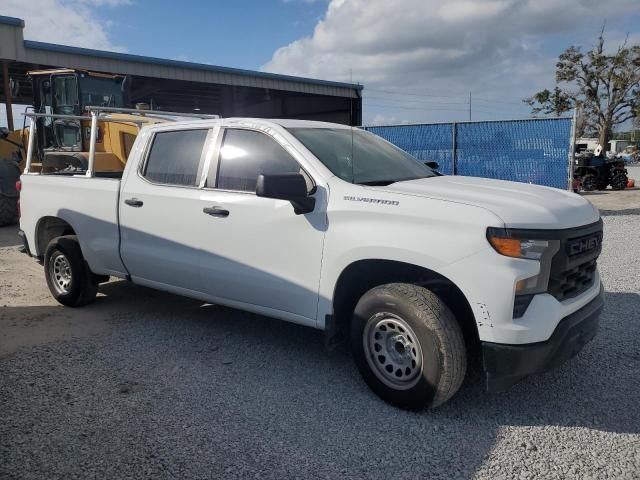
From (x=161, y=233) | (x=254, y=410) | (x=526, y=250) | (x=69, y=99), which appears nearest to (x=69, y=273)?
(x=161, y=233)

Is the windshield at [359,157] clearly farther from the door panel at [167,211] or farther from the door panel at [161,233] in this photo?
the door panel at [161,233]

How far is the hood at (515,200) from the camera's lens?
3.12 metres

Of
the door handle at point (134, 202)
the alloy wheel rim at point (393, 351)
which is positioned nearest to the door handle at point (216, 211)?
the door handle at point (134, 202)

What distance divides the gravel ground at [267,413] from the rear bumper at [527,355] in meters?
0.39

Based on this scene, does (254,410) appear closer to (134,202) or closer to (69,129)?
(134,202)

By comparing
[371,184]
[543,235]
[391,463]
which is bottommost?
[391,463]

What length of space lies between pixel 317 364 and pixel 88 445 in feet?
5.77

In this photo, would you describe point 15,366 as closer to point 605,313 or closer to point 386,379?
point 386,379

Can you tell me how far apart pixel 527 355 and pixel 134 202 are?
3496 millimetres

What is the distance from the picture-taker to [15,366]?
4262 mm

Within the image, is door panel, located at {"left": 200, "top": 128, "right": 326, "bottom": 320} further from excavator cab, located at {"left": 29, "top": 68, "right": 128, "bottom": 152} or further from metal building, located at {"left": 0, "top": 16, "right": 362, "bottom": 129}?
excavator cab, located at {"left": 29, "top": 68, "right": 128, "bottom": 152}

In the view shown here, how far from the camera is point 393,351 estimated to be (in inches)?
140

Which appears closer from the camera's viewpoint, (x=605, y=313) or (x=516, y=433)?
(x=516, y=433)

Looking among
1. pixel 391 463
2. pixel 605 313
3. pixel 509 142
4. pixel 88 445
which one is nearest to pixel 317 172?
pixel 391 463
